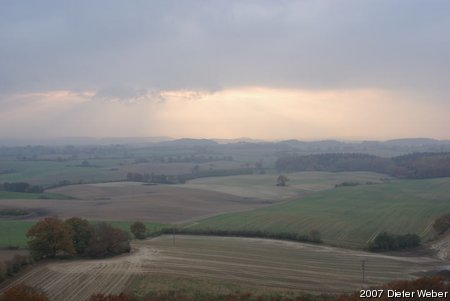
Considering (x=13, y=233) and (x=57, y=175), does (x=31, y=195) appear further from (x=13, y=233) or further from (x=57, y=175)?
(x=57, y=175)

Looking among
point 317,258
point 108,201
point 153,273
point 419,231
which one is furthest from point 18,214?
point 419,231

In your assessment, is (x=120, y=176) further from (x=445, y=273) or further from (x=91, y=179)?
(x=445, y=273)

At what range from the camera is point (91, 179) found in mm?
124125

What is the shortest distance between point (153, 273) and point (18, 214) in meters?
44.5

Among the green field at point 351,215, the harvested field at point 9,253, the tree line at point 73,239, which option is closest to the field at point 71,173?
the green field at point 351,215

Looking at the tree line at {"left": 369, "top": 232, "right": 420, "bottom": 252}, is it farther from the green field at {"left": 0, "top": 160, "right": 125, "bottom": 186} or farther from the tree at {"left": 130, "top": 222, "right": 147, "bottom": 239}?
the green field at {"left": 0, "top": 160, "right": 125, "bottom": 186}

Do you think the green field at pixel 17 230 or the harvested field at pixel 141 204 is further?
the harvested field at pixel 141 204

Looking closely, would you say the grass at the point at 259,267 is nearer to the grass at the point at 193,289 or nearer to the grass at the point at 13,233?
the grass at the point at 193,289

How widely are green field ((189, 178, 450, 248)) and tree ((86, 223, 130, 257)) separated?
18.1 meters

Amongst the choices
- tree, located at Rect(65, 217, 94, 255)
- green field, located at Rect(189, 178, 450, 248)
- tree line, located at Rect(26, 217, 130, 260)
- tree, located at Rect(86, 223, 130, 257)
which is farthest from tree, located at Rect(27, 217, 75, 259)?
green field, located at Rect(189, 178, 450, 248)

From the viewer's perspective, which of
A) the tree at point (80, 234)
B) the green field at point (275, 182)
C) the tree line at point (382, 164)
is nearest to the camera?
the tree at point (80, 234)

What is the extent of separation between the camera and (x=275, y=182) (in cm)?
11494

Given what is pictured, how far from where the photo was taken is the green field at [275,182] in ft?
316

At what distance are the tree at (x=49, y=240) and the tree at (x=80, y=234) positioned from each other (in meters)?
1.26
